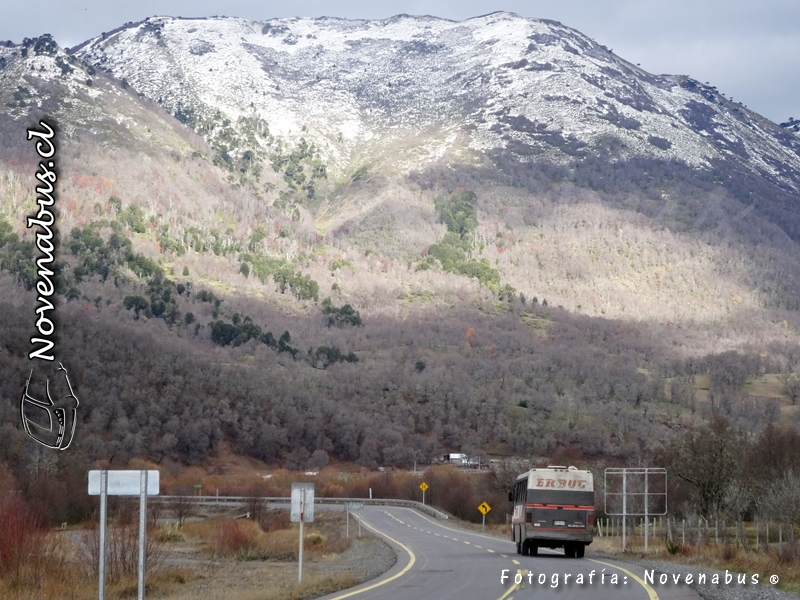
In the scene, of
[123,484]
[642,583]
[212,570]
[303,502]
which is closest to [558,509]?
[642,583]

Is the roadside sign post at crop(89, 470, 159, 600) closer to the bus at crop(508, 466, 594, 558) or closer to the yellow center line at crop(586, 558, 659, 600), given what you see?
the yellow center line at crop(586, 558, 659, 600)

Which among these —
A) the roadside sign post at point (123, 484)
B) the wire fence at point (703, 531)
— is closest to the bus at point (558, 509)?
the wire fence at point (703, 531)

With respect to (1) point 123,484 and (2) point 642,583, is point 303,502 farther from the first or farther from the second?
(1) point 123,484

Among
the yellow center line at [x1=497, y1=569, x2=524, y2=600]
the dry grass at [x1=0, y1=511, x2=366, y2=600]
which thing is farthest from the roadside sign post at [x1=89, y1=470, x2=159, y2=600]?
the yellow center line at [x1=497, y1=569, x2=524, y2=600]

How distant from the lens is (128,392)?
431 ft

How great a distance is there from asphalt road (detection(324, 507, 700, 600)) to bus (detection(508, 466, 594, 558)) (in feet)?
2.51

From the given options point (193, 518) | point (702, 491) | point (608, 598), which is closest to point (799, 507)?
point (702, 491)

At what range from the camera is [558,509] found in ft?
127

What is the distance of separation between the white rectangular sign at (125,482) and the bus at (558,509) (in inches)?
925

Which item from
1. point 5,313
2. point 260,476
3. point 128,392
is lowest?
point 260,476

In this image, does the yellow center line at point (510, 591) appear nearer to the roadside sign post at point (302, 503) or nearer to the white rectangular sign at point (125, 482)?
the roadside sign post at point (302, 503)

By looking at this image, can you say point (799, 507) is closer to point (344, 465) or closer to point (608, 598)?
point (608, 598)

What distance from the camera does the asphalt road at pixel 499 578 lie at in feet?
79.6

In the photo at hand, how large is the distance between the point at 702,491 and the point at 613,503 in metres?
13.0
